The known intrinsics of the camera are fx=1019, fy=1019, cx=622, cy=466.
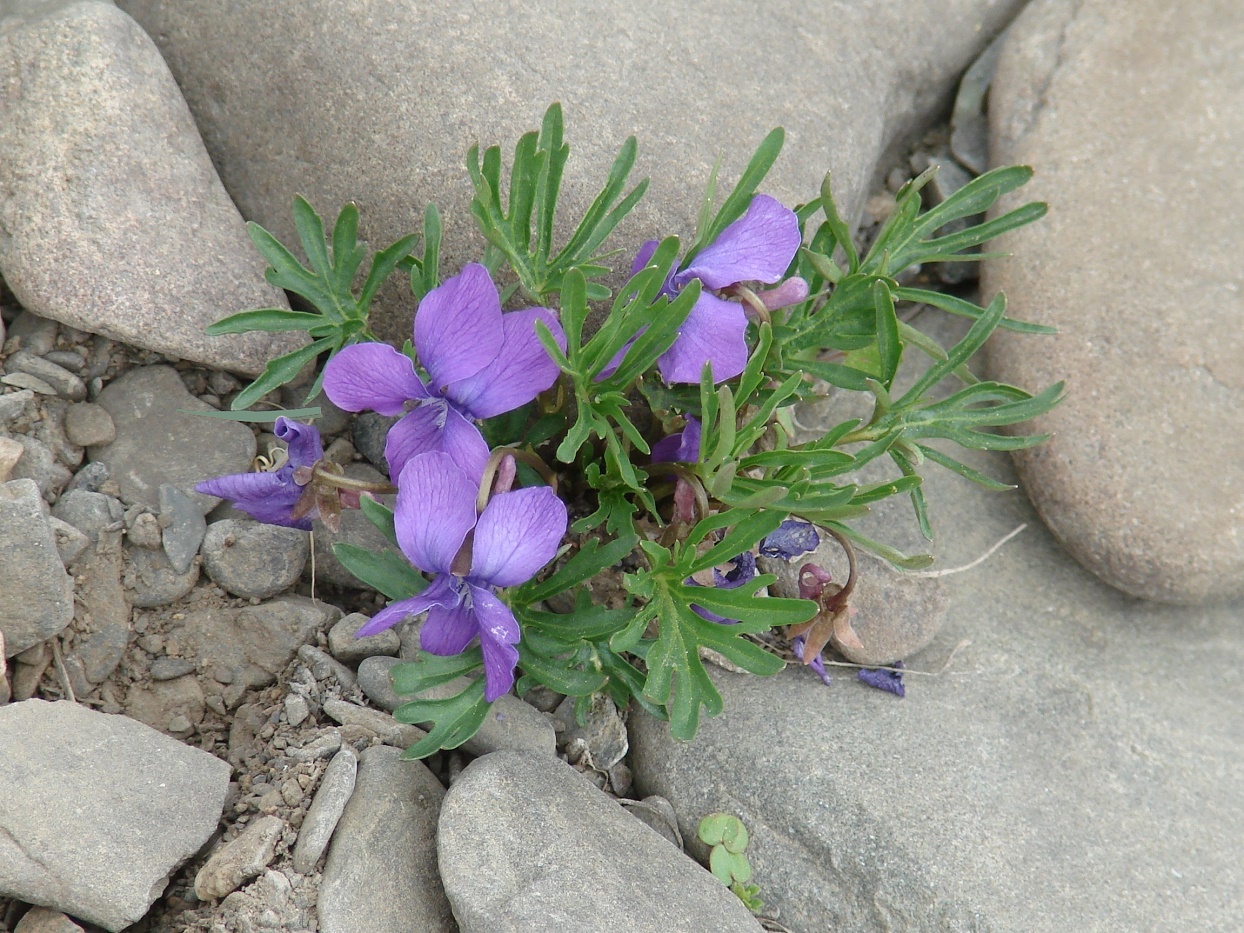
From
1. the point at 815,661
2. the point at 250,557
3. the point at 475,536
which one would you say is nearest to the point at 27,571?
the point at 250,557

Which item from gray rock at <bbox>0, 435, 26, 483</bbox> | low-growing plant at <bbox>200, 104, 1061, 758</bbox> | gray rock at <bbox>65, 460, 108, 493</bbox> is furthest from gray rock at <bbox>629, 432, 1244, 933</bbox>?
gray rock at <bbox>0, 435, 26, 483</bbox>

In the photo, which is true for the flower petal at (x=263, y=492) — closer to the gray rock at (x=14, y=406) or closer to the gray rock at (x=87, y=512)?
the gray rock at (x=87, y=512)

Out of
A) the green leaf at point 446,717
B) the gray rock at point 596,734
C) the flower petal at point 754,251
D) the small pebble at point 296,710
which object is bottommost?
the small pebble at point 296,710

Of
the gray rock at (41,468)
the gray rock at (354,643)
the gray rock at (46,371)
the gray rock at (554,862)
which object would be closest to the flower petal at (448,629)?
the gray rock at (554,862)

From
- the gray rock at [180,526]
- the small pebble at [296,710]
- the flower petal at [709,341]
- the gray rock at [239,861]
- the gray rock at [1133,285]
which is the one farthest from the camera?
the gray rock at [1133,285]

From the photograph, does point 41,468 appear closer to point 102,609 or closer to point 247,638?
point 102,609
